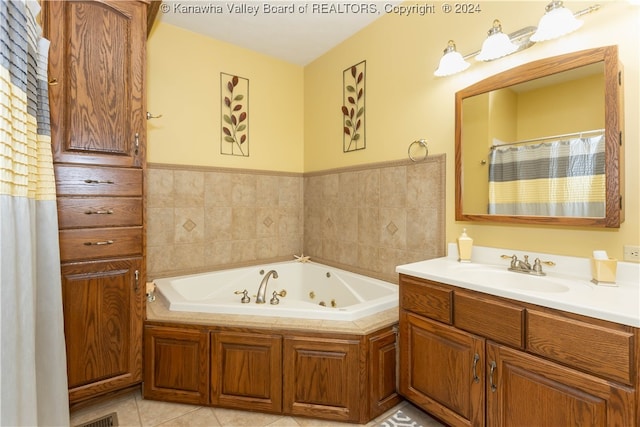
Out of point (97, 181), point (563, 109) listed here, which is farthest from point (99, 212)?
point (563, 109)

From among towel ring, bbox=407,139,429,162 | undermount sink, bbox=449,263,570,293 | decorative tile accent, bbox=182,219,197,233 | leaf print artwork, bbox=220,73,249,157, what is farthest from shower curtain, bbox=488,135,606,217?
decorative tile accent, bbox=182,219,197,233

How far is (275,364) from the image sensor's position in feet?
5.61

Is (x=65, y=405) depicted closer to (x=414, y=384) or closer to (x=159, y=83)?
(x=414, y=384)

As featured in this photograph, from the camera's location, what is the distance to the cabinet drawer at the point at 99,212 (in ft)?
5.28

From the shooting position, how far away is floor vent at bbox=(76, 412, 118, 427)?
5.50 feet

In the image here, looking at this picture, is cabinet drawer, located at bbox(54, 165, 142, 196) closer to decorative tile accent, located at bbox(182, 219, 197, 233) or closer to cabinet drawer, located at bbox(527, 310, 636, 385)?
decorative tile accent, located at bbox(182, 219, 197, 233)

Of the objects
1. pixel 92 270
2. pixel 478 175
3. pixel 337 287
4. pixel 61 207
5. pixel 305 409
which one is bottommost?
pixel 305 409

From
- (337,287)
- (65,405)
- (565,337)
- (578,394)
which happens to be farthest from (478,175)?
(65,405)

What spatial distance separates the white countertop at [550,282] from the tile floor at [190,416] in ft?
2.78

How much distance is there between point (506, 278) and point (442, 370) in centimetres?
59

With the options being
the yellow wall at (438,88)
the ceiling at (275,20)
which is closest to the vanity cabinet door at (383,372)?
the yellow wall at (438,88)

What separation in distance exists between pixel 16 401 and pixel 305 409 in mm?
1251

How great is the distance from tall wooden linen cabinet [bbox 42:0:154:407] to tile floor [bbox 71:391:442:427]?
0.12 meters

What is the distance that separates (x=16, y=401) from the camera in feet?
3.27
